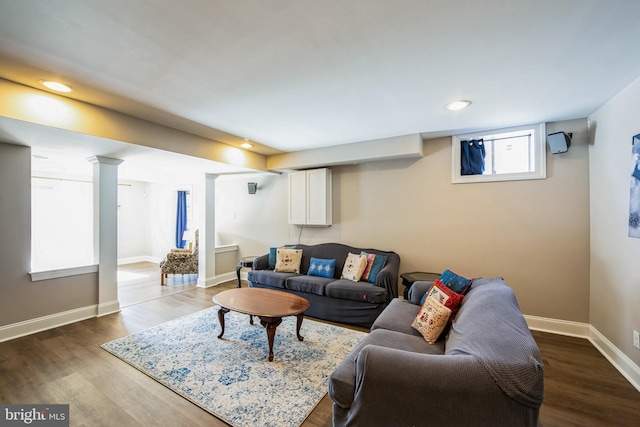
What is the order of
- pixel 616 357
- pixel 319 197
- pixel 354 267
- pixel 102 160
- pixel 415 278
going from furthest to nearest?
pixel 319 197 < pixel 354 267 < pixel 102 160 < pixel 415 278 < pixel 616 357

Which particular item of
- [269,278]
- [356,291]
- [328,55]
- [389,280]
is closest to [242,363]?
[356,291]

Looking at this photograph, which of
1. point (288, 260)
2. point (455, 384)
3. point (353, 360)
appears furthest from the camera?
point (288, 260)

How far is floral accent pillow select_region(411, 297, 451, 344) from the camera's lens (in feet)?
6.61


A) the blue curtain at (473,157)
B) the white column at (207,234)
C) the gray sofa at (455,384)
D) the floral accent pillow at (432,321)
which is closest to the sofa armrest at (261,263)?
the white column at (207,234)

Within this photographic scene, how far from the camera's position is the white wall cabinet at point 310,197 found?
4418mm

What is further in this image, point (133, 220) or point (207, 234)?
point (133, 220)

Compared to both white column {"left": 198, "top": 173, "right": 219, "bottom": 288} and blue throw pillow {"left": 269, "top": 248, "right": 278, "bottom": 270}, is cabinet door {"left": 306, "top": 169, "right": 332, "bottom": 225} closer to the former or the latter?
blue throw pillow {"left": 269, "top": 248, "right": 278, "bottom": 270}

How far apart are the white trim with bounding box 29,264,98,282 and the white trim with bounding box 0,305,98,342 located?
465 mm

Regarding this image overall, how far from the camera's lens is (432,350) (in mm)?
1875

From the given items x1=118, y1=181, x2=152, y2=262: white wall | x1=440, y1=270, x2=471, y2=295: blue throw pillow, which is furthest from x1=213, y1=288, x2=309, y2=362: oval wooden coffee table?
x1=118, y1=181, x2=152, y2=262: white wall

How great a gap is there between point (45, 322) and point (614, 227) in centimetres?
622

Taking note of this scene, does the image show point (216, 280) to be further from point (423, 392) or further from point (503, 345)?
point (503, 345)

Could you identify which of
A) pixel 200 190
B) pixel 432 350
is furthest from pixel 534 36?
pixel 200 190

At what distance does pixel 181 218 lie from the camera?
7016 millimetres
